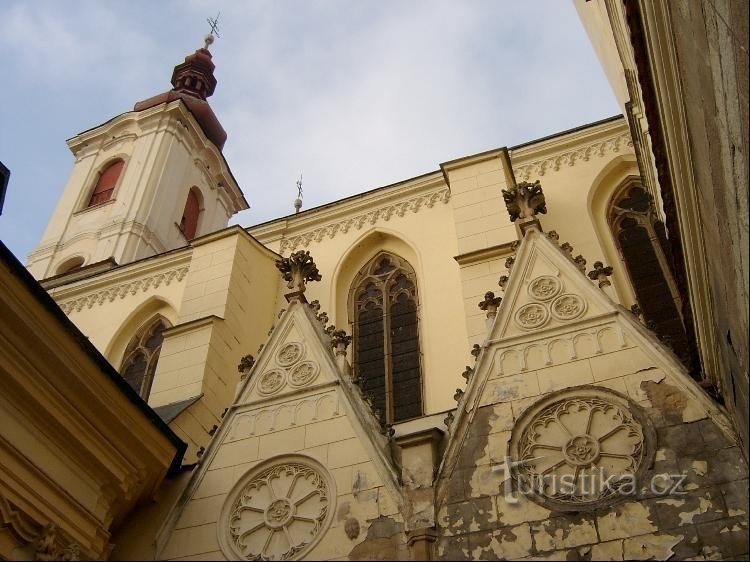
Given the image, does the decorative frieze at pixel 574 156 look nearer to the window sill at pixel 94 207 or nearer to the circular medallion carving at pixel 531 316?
the circular medallion carving at pixel 531 316

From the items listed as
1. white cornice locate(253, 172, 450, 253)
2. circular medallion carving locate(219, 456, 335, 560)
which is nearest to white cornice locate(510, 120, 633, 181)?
white cornice locate(253, 172, 450, 253)

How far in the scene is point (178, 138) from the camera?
1060 inches

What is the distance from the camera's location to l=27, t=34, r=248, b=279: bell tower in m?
23.0

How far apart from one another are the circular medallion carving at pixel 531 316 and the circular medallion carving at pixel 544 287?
12 centimetres

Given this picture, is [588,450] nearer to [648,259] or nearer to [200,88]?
[648,259]

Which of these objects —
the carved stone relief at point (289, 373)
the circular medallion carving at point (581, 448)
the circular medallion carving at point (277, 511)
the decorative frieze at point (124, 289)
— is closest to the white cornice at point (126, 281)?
the decorative frieze at point (124, 289)

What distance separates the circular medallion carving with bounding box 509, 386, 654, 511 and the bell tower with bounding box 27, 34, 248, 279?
51.5 ft

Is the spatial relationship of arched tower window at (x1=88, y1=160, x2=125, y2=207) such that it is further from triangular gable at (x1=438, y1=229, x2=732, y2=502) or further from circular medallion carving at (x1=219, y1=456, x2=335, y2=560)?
triangular gable at (x1=438, y1=229, x2=732, y2=502)

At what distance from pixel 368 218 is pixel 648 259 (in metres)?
5.33

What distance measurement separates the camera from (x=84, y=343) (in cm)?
759

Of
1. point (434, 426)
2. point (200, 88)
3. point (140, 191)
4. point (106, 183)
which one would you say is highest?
point (200, 88)

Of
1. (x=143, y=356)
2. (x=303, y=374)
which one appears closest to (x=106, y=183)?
(x=143, y=356)

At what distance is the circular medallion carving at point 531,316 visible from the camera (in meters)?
7.66

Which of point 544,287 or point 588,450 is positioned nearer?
point 588,450
